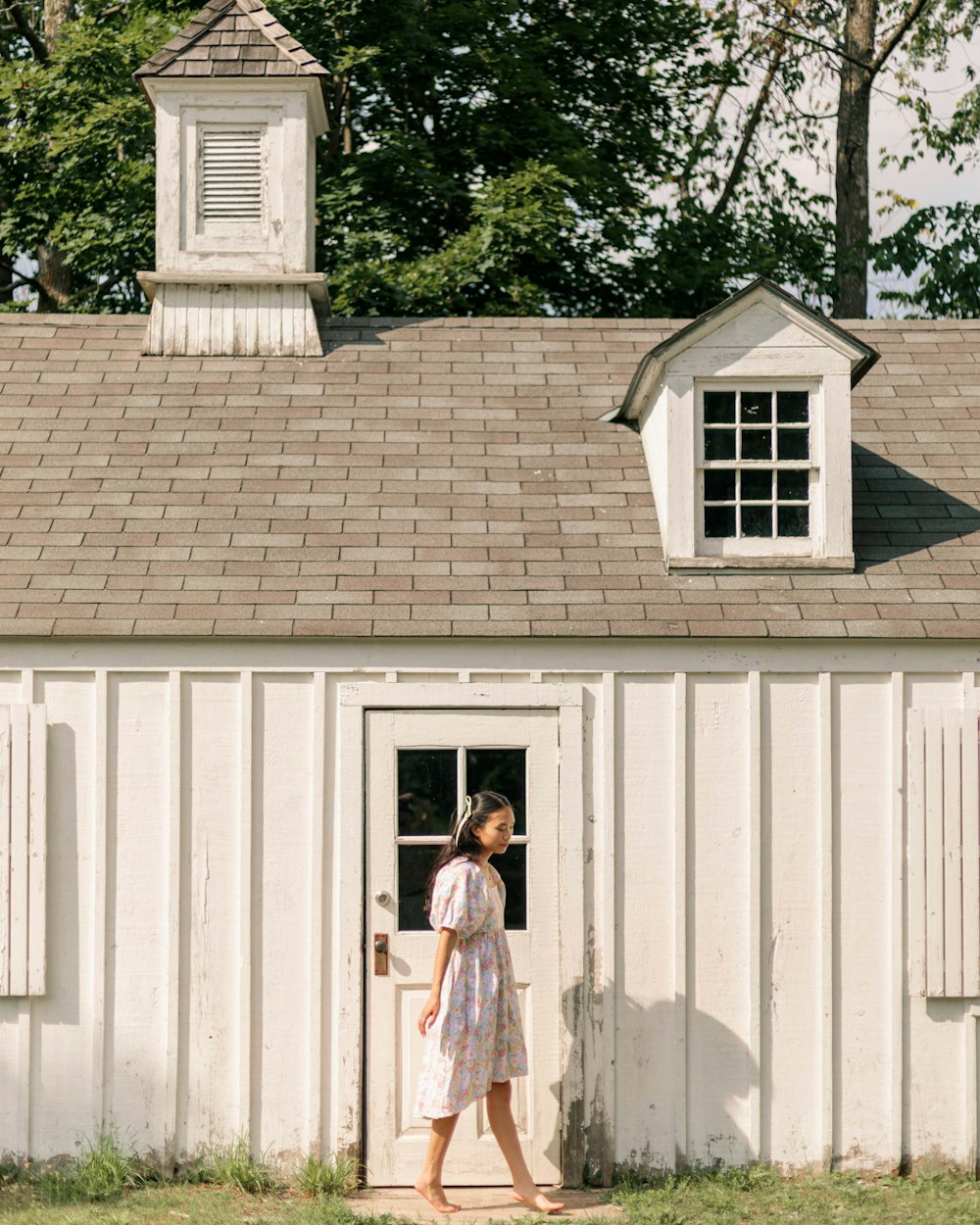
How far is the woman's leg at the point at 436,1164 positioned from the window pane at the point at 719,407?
419cm

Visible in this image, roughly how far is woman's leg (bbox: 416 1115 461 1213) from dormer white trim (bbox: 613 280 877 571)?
11.0 feet

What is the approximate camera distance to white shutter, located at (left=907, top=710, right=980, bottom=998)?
7.93 meters

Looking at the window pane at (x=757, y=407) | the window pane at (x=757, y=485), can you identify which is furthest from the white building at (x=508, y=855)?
the window pane at (x=757, y=407)

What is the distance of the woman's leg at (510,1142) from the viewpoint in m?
7.22

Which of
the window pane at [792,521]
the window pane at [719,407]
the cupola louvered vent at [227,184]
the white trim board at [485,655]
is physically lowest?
the white trim board at [485,655]

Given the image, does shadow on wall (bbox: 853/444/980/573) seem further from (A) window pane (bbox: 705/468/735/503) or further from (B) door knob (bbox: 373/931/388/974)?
(B) door knob (bbox: 373/931/388/974)

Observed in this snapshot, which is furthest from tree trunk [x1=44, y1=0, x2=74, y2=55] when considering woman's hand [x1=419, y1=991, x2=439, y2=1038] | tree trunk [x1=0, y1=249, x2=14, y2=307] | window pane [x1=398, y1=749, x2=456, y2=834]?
woman's hand [x1=419, y1=991, x2=439, y2=1038]

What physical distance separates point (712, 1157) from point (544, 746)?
7.63ft

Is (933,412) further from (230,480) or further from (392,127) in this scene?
(392,127)

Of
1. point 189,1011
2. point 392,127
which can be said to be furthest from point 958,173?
point 189,1011

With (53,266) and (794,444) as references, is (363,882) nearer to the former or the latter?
(794,444)

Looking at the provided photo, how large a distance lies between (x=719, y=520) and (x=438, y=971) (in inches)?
126

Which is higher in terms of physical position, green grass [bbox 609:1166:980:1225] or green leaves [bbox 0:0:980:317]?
green leaves [bbox 0:0:980:317]

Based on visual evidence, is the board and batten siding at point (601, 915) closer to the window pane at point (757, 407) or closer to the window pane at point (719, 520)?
the window pane at point (719, 520)
